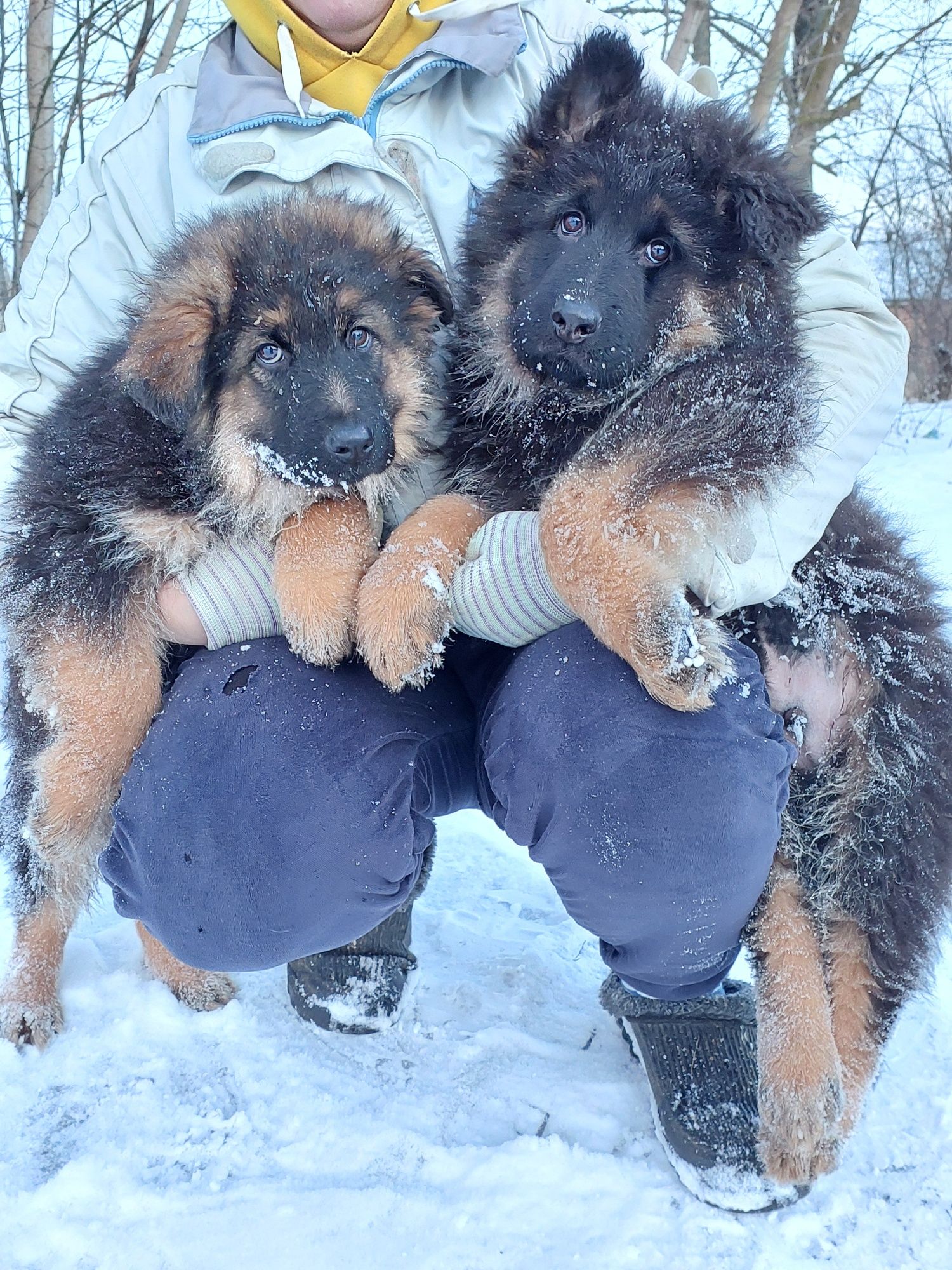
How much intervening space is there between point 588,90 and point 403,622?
4.16 feet

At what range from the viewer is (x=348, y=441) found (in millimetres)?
1780

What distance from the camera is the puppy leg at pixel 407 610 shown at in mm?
1627

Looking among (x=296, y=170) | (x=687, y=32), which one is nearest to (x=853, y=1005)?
(x=296, y=170)

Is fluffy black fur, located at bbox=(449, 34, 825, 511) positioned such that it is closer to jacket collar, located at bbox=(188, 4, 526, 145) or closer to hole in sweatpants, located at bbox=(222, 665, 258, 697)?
jacket collar, located at bbox=(188, 4, 526, 145)

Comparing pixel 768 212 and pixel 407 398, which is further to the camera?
pixel 407 398

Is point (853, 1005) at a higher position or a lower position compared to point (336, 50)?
lower

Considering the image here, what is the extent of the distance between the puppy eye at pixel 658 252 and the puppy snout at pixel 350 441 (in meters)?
0.69

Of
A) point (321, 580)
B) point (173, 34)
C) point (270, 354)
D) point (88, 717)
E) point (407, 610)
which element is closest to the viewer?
point (407, 610)

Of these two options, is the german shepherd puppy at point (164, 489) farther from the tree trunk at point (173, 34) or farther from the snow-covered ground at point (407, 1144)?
the tree trunk at point (173, 34)

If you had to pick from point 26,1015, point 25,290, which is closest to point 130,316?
point 25,290

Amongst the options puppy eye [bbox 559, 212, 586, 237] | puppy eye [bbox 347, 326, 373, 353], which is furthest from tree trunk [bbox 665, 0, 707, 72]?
puppy eye [bbox 347, 326, 373, 353]

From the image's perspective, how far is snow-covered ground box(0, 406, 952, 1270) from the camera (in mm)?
1535

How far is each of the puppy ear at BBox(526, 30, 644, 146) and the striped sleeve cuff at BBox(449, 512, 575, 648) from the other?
3.13 ft

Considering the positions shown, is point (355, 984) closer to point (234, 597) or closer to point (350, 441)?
point (234, 597)
